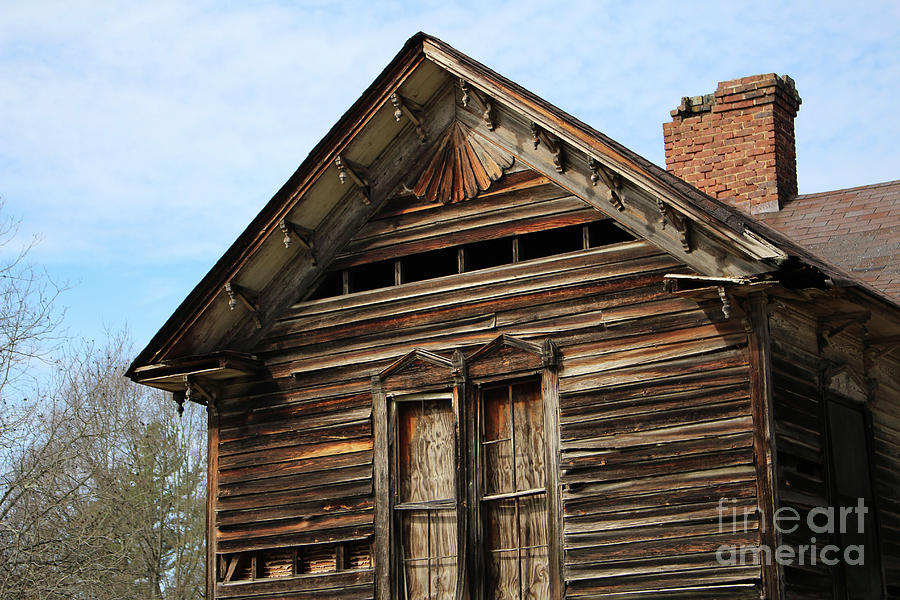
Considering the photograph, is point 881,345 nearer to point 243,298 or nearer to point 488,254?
point 488,254

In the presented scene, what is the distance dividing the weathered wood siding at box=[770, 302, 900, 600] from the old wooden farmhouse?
3 centimetres

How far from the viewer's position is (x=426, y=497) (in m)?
11.8

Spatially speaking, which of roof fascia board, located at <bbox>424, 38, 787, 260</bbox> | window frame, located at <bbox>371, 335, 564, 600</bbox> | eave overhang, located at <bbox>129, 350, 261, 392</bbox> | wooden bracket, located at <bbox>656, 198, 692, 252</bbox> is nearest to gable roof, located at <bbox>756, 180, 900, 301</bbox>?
roof fascia board, located at <bbox>424, 38, 787, 260</bbox>

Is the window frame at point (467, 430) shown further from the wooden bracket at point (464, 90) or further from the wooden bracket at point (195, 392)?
the wooden bracket at point (464, 90)

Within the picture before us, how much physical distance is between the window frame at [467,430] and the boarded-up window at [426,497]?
10 centimetres

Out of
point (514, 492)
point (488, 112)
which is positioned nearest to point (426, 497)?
point (514, 492)

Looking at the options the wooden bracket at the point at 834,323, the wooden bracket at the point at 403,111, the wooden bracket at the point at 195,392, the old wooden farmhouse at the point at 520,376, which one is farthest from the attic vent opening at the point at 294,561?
the wooden bracket at the point at 834,323

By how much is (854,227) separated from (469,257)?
225 inches

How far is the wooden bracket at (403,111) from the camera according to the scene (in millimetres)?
12365

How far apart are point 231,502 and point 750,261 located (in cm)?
617

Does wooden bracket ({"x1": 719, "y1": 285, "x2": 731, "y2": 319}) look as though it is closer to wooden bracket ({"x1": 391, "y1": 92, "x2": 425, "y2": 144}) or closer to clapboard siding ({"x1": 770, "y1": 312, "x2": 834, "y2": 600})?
clapboard siding ({"x1": 770, "y1": 312, "x2": 834, "y2": 600})

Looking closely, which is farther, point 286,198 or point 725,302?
point 286,198

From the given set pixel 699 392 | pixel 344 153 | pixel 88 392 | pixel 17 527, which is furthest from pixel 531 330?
pixel 88 392

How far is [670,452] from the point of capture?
10445 mm
